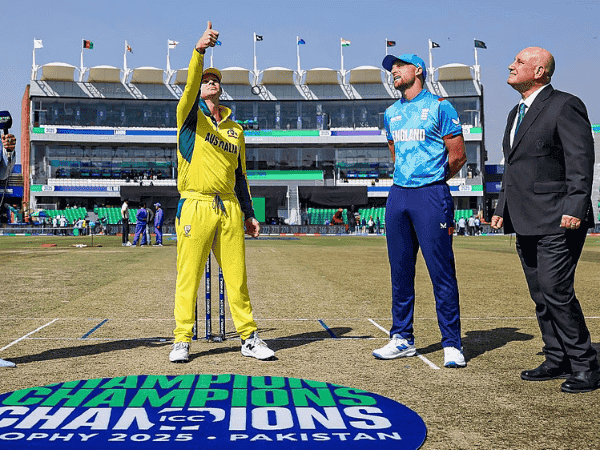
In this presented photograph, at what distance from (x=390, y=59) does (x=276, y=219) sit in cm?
4986

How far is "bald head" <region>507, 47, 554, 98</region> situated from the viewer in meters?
4.29

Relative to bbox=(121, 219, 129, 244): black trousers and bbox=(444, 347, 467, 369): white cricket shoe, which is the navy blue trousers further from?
bbox=(121, 219, 129, 244): black trousers

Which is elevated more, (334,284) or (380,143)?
(380,143)

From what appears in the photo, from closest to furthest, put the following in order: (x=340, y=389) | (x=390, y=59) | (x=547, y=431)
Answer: (x=547, y=431), (x=340, y=389), (x=390, y=59)

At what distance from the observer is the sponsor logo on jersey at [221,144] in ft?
16.2

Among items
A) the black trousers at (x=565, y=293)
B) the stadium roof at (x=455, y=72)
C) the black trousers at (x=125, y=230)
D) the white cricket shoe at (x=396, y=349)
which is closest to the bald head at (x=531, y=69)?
the black trousers at (x=565, y=293)

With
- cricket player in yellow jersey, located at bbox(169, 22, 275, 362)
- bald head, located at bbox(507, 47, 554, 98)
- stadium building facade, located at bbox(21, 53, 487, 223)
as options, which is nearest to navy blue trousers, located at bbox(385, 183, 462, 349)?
bald head, located at bbox(507, 47, 554, 98)

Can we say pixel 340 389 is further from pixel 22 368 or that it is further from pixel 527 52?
pixel 527 52

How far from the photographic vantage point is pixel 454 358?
4.62 m

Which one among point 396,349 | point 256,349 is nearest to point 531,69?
point 396,349

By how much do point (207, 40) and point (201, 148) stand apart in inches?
32.2

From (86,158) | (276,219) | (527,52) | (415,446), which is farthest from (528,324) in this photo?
(86,158)

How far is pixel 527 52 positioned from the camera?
4332 millimetres

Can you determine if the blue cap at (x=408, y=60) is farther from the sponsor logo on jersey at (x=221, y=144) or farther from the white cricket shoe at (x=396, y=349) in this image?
the white cricket shoe at (x=396, y=349)
